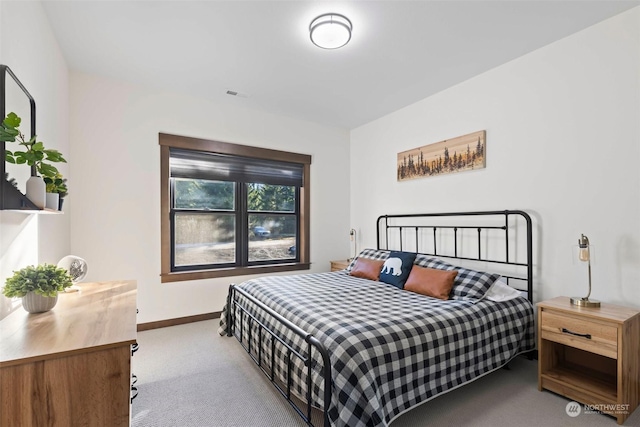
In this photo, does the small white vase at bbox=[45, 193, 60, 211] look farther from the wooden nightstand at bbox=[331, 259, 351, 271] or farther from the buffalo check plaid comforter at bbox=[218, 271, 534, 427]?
the wooden nightstand at bbox=[331, 259, 351, 271]

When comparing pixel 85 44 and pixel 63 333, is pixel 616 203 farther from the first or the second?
pixel 85 44

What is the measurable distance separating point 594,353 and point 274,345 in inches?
84.9

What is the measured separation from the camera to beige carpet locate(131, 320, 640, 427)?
185 centimetres

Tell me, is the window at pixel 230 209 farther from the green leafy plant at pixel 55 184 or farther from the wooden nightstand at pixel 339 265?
the green leafy plant at pixel 55 184

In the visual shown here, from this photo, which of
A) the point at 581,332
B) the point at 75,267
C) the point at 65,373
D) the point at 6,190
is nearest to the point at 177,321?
the point at 75,267

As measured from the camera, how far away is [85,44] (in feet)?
8.43

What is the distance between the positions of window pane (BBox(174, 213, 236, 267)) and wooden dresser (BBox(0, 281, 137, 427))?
2337mm

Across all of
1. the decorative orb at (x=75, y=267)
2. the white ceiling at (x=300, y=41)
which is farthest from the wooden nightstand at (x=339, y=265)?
the decorative orb at (x=75, y=267)

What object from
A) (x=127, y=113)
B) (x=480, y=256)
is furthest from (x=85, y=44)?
(x=480, y=256)

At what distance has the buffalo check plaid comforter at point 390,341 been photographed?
154 centimetres

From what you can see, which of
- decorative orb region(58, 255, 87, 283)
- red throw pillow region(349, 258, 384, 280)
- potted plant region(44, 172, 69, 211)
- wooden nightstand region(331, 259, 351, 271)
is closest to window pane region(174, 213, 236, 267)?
wooden nightstand region(331, 259, 351, 271)

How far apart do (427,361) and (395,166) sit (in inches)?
106

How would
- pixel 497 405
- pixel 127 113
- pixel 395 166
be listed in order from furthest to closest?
pixel 395 166
pixel 127 113
pixel 497 405

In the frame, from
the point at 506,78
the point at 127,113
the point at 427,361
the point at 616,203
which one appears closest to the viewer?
the point at 427,361
